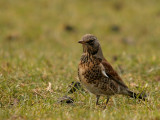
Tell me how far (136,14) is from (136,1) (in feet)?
4.36

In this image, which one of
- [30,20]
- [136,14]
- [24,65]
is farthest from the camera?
[136,14]

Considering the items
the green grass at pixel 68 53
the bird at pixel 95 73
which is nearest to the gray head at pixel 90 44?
the bird at pixel 95 73

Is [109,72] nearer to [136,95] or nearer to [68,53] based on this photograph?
[136,95]

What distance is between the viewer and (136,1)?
16141 mm

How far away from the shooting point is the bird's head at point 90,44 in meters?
5.37

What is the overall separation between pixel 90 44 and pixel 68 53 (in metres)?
4.86

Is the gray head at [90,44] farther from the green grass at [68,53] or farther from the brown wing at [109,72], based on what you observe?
the green grass at [68,53]

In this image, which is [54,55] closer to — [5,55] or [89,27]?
[5,55]

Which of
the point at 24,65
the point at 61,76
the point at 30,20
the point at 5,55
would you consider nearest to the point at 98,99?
the point at 61,76

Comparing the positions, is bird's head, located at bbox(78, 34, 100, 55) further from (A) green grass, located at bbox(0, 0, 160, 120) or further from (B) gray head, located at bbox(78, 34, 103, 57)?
(A) green grass, located at bbox(0, 0, 160, 120)

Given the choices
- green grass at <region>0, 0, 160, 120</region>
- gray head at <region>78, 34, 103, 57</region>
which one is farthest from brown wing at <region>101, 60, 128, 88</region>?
green grass at <region>0, 0, 160, 120</region>

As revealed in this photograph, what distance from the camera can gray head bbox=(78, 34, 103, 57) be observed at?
537cm

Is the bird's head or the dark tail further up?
the bird's head

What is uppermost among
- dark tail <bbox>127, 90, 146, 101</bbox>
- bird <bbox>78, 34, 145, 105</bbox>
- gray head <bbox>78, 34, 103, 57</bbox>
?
gray head <bbox>78, 34, 103, 57</bbox>
